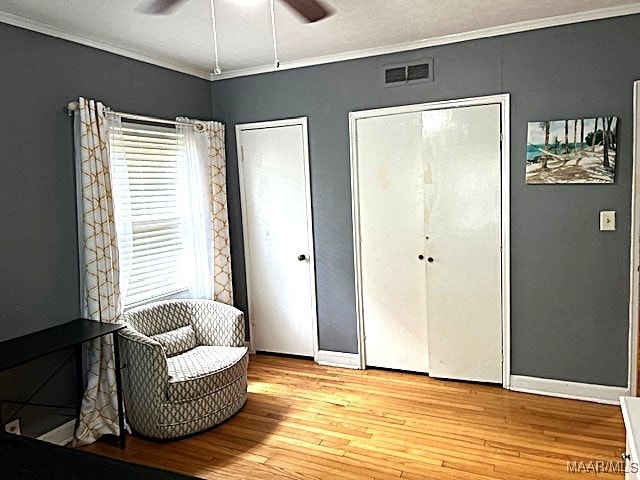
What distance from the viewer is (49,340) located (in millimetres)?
2789

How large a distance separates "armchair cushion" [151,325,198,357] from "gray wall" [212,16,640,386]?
6.16 ft

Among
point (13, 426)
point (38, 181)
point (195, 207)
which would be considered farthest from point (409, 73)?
point (13, 426)

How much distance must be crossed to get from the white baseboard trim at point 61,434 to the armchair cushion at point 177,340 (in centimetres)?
71

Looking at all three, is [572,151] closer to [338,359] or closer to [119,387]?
[338,359]

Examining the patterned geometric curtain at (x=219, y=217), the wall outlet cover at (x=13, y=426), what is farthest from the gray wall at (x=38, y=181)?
the patterned geometric curtain at (x=219, y=217)

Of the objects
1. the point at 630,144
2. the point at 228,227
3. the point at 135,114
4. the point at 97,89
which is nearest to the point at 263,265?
the point at 228,227

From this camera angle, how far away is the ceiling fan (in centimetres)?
233

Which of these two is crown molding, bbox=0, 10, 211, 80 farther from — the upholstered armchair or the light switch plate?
the light switch plate

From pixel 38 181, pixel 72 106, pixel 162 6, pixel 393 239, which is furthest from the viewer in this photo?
pixel 393 239

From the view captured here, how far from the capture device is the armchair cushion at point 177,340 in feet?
11.8

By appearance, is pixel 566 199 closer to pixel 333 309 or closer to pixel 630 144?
pixel 630 144

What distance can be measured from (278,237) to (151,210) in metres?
1.11

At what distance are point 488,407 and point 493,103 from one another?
2079mm

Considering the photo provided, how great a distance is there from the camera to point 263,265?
4.58 metres
